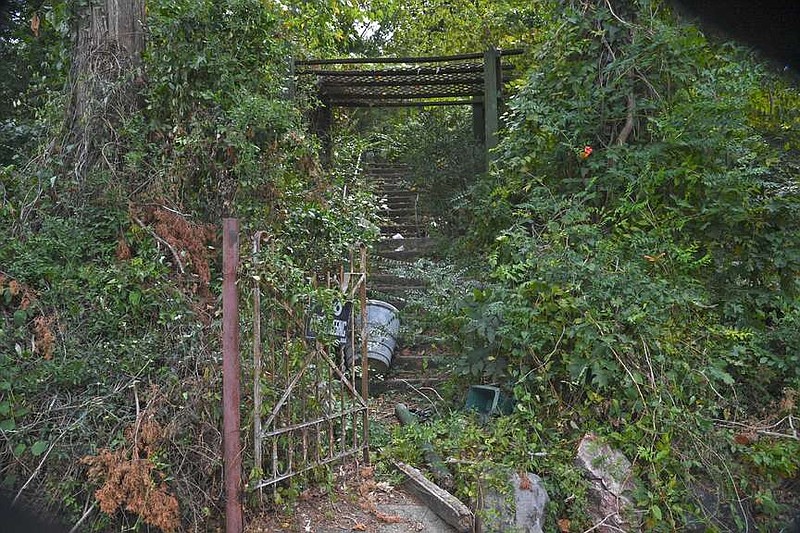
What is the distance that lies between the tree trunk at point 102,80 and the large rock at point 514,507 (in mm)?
Result: 3203

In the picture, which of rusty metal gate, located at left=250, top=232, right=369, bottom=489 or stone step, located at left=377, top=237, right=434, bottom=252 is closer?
rusty metal gate, located at left=250, top=232, right=369, bottom=489

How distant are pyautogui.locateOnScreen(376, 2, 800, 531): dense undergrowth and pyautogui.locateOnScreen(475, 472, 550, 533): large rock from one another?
0.46 feet

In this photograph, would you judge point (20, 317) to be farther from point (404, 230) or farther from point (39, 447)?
point (404, 230)

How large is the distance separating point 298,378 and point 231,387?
0.54 meters

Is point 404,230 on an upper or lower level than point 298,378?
upper

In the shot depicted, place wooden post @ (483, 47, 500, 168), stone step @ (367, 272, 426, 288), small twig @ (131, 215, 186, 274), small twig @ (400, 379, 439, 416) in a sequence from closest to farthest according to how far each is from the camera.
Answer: small twig @ (131, 215, 186, 274), small twig @ (400, 379, 439, 416), stone step @ (367, 272, 426, 288), wooden post @ (483, 47, 500, 168)

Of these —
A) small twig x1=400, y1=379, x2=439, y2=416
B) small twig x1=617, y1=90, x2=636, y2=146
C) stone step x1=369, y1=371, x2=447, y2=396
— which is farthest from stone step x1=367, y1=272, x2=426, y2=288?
small twig x1=617, y1=90, x2=636, y2=146

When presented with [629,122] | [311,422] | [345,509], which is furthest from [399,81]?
[345,509]

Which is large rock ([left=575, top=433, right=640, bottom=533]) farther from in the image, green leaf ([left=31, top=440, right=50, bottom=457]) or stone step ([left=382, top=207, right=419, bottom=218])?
stone step ([left=382, top=207, right=419, bottom=218])

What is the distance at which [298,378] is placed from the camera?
4020 mm

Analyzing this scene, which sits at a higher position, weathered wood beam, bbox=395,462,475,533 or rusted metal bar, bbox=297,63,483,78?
rusted metal bar, bbox=297,63,483,78

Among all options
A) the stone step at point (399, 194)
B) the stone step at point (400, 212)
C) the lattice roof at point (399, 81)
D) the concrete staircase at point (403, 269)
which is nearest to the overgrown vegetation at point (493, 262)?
the concrete staircase at point (403, 269)

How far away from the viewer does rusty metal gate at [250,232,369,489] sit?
383 cm

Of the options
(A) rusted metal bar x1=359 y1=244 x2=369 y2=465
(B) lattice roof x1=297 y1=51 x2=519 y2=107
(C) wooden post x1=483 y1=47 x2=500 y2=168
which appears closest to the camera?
(A) rusted metal bar x1=359 y1=244 x2=369 y2=465
